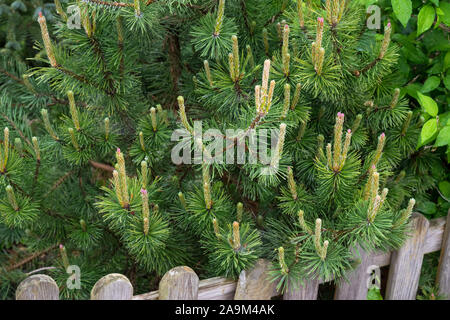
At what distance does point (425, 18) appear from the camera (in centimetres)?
173

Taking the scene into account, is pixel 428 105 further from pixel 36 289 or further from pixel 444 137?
pixel 36 289

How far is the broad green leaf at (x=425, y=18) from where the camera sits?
5.67 ft

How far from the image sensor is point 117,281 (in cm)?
147

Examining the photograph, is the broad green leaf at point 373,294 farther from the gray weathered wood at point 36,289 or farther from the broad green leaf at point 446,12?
the gray weathered wood at point 36,289

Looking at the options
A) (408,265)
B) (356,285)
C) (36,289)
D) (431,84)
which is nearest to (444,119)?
(431,84)

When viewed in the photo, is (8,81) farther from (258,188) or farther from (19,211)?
(258,188)

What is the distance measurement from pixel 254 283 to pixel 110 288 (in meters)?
0.48

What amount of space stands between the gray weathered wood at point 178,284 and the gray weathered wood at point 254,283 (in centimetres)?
16

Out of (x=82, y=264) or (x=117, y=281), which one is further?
(x=82, y=264)

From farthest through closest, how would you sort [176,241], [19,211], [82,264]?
[82,264] → [176,241] → [19,211]

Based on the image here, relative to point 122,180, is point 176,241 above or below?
below

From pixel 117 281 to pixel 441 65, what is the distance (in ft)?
4.89

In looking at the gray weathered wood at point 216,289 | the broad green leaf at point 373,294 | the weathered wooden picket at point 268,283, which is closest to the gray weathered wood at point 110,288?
the weathered wooden picket at point 268,283
